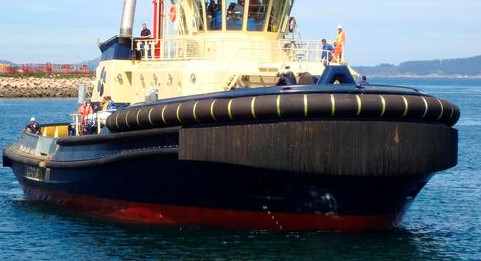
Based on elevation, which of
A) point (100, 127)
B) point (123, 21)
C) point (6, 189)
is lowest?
point (6, 189)

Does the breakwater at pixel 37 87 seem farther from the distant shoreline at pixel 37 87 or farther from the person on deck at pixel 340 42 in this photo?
the person on deck at pixel 340 42

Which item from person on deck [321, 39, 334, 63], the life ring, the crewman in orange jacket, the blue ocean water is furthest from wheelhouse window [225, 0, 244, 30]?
the blue ocean water

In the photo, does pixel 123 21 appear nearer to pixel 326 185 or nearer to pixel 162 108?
pixel 162 108

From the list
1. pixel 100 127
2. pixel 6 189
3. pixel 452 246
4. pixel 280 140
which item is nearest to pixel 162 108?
pixel 280 140

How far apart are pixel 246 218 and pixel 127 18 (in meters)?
6.99

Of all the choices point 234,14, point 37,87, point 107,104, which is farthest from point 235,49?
point 37,87

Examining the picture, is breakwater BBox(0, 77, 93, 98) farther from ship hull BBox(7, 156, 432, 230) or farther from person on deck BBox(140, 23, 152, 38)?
ship hull BBox(7, 156, 432, 230)

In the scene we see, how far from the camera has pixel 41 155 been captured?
21797mm

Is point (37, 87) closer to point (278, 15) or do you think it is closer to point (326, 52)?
point (278, 15)

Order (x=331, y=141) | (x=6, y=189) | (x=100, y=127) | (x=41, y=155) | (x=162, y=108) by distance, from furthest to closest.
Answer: (x=6, y=189) → (x=41, y=155) → (x=100, y=127) → (x=162, y=108) → (x=331, y=141)

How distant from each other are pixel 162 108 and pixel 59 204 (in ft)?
17.4

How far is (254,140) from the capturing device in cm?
1570

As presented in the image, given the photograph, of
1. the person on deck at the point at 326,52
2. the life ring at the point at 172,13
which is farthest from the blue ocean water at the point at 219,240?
the life ring at the point at 172,13

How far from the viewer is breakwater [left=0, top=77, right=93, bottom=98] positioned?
89.1m
